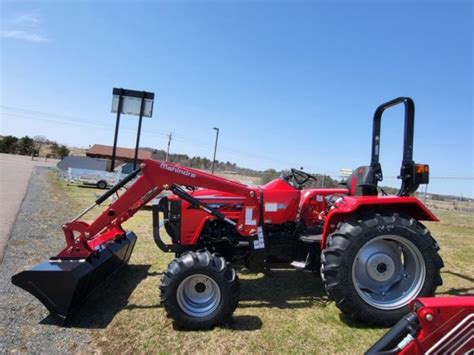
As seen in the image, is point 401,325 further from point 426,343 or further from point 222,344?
point 222,344

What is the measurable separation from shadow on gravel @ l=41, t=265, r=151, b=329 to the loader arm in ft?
2.00

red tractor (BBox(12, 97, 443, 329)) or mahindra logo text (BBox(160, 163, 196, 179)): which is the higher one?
mahindra logo text (BBox(160, 163, 196, 179))

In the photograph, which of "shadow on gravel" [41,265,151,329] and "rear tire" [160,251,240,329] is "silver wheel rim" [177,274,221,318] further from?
"shadow on gravel" [41,265,151,329]

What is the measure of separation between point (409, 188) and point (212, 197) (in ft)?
7.99

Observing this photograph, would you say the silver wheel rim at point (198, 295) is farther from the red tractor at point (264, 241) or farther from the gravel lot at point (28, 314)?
the gravel lot at point (28, 314)

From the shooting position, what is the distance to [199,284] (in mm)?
4055

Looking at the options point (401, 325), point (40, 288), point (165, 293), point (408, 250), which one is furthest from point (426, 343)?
point (40, 288)

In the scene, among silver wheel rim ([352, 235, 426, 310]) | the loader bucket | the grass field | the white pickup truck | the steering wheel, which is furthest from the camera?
the white pickup truck

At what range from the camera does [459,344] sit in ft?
7.80

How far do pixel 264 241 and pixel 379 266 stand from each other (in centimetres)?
136

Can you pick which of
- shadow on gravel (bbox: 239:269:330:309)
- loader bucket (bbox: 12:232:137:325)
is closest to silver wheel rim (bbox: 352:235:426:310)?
shadow on gravel (bbox: 239:269:330:309)

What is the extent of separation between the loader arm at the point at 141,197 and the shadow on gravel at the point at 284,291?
85 centimetres

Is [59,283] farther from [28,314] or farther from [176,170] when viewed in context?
[176,170]

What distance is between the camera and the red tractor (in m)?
3.90
